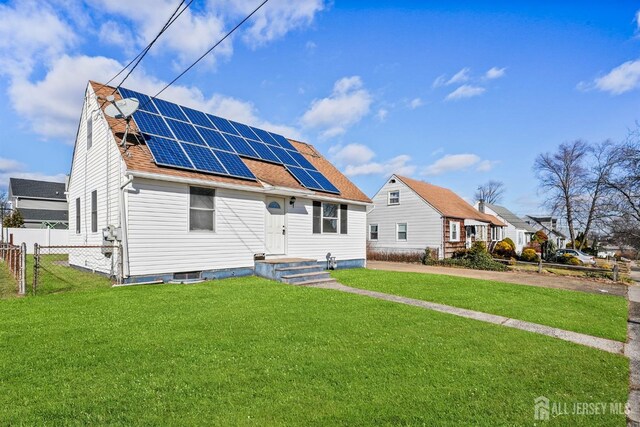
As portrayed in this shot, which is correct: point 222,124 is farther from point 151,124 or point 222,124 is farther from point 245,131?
point 151,124

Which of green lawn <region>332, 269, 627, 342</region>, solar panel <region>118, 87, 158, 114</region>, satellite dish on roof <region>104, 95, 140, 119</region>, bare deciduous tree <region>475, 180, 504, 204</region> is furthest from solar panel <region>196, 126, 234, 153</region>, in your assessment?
bare deciduous tree <region>475, 180, 504, 204</region>

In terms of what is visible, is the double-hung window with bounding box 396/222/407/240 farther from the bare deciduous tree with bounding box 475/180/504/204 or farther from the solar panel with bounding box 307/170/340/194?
the bare deciduous tree with bounding box 475/180/504/204

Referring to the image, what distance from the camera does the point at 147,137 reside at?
10258 millimetres

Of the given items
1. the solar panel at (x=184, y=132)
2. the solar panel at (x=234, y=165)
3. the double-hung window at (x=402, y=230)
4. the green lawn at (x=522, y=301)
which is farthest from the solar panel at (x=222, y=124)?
the double-hung window at (x=402, y=230)

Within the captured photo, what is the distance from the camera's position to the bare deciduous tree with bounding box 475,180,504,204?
57.9m

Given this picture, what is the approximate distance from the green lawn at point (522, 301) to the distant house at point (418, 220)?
35.8ft

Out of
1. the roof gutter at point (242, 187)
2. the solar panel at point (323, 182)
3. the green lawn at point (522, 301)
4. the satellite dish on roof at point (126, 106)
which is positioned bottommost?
the green lawn at point (522, 301)

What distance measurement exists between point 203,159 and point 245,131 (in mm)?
4485

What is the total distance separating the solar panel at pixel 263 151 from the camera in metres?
13.6

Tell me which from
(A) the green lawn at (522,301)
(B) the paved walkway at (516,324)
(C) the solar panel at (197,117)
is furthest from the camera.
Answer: (C) the solar panel at (197,117)

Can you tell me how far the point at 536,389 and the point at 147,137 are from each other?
11.2 m

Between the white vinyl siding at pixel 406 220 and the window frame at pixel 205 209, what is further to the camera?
the white vinyl siding at pixel 406 220

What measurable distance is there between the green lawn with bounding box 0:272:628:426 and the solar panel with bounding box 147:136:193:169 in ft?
15.2

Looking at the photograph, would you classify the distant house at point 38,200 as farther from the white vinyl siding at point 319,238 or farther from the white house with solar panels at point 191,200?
the white vinyl siding at point 319,238
